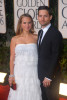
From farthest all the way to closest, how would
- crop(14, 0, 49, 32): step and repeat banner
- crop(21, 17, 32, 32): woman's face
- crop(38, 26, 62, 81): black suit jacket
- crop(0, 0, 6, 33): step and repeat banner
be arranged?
crop(0, 0, 6, 33): step and repeat banner, crop(14, 0, 49, 32): step and repeat banner, crop(21, 17, 32, 32): woman's face, crop(38, 26, 62, 81): black suit jacket

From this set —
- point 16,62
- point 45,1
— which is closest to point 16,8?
point 45,1

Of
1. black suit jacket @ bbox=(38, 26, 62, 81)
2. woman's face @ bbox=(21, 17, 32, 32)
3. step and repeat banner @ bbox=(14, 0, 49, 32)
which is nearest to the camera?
black suit jacket @ bbox=(38, 26, 62, 81)

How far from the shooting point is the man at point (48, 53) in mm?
1773

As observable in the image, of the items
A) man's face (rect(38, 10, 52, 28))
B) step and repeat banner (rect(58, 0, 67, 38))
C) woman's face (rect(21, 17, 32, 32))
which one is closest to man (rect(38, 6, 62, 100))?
man's face (rect(38, 10, 52, 28))

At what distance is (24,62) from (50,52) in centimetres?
31

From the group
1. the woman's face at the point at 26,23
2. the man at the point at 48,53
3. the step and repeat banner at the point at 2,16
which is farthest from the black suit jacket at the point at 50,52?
the step and repeat banner at the point at 2,16

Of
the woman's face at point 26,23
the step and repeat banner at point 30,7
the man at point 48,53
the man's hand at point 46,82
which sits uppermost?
the step and repeat banner at point 30,7

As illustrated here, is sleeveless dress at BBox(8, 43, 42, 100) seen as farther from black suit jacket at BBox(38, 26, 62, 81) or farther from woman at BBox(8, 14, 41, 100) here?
black suit jacket at BBox(38, 26, 62, 81)

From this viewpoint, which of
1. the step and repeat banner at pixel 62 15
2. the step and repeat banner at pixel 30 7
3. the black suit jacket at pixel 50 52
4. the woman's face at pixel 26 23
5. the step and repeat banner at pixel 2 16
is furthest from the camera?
the step and repeat banner at pixel 2 16

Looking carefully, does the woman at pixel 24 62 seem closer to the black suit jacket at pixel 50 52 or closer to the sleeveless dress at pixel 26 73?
the sleeveless dress at pixel 26 73

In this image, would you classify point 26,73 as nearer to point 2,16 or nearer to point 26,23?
point 26,23

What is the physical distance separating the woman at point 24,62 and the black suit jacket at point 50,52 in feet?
0.40

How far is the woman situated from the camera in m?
1.93

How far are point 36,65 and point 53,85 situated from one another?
0.27 m
